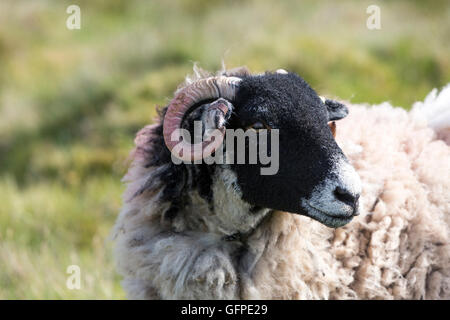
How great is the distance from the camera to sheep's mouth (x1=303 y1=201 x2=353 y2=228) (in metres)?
3.04

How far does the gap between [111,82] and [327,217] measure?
6.99 metres

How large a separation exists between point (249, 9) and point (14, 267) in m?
8.61

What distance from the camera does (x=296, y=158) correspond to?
3146mm

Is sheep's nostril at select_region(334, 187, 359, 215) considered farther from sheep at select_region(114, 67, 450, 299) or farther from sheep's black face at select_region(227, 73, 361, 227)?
sheep at select_region(114, 67, 450, 299)

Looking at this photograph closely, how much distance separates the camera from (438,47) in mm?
9164

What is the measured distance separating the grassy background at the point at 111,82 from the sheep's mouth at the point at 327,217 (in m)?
2.31

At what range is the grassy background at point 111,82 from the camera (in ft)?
20.3

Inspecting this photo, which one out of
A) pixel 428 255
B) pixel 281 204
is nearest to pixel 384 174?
pixel 428 255

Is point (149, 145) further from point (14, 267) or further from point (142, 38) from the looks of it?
point (142, 38)
